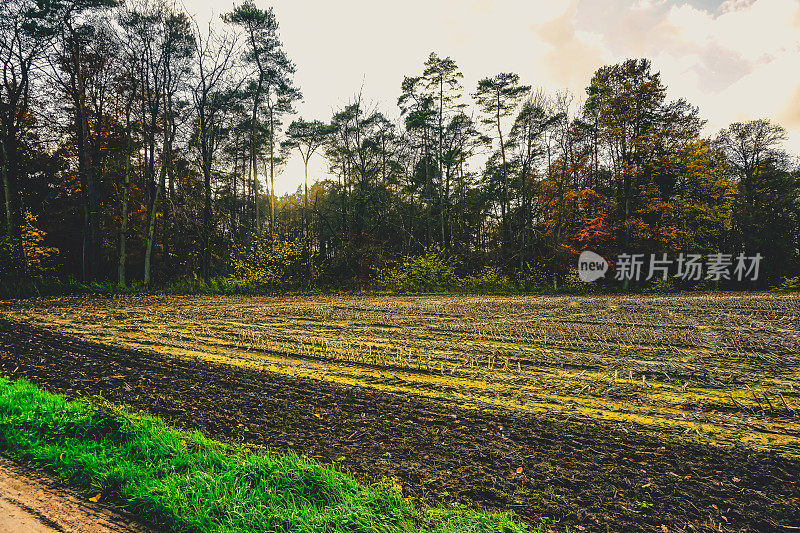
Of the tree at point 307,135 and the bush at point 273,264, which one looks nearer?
the bush at point 273,264

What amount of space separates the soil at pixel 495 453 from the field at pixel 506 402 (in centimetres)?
1

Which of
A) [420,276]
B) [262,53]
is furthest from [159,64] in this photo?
[420,276]

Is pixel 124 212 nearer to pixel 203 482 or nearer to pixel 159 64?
pixel 159 64

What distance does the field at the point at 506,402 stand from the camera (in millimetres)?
2180

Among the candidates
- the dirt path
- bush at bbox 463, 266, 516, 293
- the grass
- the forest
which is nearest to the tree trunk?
the forest

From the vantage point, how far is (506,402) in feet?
11.5

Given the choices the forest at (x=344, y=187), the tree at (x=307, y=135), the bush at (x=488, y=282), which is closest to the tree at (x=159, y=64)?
the forest at (x=344, y=187)

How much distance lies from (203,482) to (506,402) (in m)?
2.58

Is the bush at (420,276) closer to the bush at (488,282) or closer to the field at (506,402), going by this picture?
the bush at (488,282)

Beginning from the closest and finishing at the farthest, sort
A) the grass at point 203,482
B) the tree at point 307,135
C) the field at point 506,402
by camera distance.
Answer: the grass at point 203,482, the field at point 506,402, the tree at point 307,135

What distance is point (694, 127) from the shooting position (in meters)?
20.8

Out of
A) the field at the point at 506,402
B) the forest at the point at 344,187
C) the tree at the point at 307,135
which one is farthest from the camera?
the tree at the point at 307,135

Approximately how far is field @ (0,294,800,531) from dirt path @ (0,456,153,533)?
0.85 meters

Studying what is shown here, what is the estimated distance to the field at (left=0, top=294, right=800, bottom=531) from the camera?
218cm
